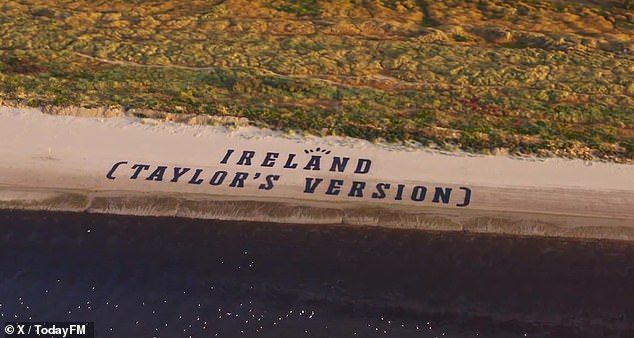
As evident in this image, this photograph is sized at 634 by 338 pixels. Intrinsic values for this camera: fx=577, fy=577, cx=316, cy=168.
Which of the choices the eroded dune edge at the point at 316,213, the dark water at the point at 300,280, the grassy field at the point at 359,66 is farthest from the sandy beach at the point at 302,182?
the grassy field at the point at 359,66

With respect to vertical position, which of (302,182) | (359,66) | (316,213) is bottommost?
(359,66)

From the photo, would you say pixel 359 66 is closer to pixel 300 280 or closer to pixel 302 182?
pixel 302 182

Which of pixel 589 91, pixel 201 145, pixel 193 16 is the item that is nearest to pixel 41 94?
pixel 201 145

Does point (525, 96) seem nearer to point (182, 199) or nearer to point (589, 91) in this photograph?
point (589, 91)

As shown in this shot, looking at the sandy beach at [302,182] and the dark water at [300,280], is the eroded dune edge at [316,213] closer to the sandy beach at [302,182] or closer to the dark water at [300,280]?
the sandy beach at [302,182]

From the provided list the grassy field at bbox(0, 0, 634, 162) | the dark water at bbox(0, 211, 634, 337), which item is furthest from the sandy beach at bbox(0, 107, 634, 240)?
the grassy field at bbox(0, 0, 634, 162)

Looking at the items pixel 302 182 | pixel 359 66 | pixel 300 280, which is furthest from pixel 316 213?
pixel 359 66

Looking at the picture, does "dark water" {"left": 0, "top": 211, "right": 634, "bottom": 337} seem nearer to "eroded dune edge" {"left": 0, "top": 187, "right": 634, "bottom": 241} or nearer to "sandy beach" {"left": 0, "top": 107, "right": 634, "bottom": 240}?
"eroded dune edge" {"left": 0, "top": 187, "right": 634, "bottom": 241}
